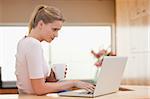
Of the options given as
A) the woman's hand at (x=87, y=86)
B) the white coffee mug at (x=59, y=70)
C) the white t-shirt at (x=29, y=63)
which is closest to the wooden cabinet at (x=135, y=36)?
the white coffee mug at (x=59, y=70)

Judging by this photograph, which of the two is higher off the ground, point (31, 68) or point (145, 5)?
point (145, 5)

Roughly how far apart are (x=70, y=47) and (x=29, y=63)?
3.81 m

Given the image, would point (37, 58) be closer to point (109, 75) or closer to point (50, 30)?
point (50, 30)

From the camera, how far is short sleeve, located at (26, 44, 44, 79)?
5.93 feet

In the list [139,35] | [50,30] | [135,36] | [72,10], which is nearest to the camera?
[50,30]

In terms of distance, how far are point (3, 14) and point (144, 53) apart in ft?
8.54

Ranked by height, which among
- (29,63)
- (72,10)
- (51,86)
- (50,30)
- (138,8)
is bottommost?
(51,86)

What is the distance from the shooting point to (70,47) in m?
5.62

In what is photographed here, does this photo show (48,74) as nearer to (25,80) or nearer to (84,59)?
(25,80)

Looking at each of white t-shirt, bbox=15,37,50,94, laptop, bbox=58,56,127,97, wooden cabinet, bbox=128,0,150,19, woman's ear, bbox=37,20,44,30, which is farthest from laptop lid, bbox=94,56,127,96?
wooden cabinet, bbox=128,0,150,19

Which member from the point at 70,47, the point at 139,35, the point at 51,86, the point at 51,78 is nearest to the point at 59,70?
the point at 51,78

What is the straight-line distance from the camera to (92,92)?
5.95 ft

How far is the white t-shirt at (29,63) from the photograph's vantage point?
5.94ft

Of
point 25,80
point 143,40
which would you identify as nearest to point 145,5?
point 143,40
